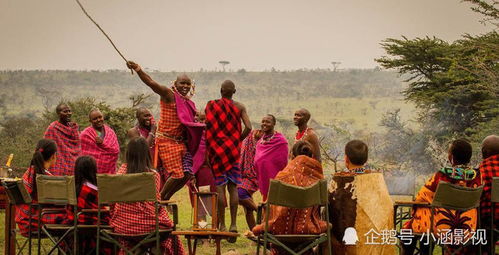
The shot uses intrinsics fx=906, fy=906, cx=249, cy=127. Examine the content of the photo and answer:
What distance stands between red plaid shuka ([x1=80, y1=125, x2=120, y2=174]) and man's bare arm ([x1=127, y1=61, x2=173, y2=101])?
1.42 metres

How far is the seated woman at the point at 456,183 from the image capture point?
21.1ft

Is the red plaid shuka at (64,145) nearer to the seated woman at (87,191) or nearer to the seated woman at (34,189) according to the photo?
the seated woman at (34,189)

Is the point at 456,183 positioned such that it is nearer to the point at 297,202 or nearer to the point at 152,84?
the point at 297,202

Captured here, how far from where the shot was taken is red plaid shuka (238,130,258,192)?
9.77m

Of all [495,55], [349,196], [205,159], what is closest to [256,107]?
[495,55]

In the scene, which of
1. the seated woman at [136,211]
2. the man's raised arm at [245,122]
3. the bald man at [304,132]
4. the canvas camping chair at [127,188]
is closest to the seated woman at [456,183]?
the seated woman at [136,211]

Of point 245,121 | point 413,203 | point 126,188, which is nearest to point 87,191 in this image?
point 126,188

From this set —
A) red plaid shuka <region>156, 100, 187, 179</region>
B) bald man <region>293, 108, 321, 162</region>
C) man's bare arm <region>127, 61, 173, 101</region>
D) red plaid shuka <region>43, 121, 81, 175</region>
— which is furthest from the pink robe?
red plaid shuka <region>43, 121, 81, 175</region>

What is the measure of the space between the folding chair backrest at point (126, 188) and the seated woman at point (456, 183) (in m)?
1.94

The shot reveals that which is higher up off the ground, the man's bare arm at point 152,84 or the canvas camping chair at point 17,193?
the man's bare arm at point 152,84

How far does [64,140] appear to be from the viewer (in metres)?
10.0

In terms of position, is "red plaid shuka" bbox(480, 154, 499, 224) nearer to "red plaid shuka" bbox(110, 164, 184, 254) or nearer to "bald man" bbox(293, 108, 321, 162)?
"red plaid shuka" bbox(110, 164, 184, 254)

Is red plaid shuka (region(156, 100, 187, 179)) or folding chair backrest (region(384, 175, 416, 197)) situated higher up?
red plaid shuka (region(156, 100, 187, 179))

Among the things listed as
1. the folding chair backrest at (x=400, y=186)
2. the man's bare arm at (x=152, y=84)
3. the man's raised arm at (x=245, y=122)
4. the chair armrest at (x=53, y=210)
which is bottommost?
the chair armrest at (x=53, y=210)
